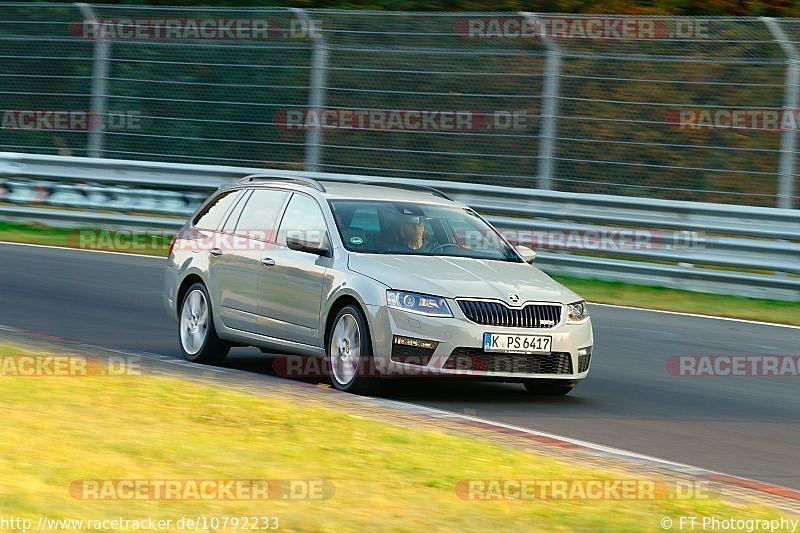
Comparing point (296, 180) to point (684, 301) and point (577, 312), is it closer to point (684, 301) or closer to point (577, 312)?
point (577, 312)

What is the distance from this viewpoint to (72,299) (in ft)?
50.6

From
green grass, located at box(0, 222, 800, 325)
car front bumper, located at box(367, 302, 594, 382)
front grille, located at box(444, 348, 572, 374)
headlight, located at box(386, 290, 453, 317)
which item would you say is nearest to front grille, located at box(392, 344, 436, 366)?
car front bumper, located at box(367, 302, 594, 382)

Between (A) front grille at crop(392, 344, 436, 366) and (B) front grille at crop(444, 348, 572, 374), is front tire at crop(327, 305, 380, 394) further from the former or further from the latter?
(B) front grille at crop(444, 348, 572, 374)

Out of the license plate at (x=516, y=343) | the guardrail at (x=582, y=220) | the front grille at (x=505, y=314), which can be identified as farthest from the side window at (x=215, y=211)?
the guardrail at (x=582, y=220)

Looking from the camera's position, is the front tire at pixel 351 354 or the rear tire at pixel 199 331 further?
the rear tire at pixel 199 331

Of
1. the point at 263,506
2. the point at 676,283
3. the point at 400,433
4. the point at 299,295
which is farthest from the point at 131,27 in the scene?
the point at 263,506

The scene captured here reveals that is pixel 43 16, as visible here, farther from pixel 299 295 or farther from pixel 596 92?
pixel 299 295

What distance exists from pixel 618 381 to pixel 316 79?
9.87 metres

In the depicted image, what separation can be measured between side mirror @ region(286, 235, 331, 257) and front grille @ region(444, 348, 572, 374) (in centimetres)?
135

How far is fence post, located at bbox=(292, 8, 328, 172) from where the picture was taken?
20.5 m

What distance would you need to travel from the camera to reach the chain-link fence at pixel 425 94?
18.3m

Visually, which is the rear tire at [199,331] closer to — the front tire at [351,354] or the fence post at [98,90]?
the front tire at [351,354]

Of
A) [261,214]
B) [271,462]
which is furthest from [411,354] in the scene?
[271,462]

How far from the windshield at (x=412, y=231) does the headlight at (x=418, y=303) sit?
760mm
